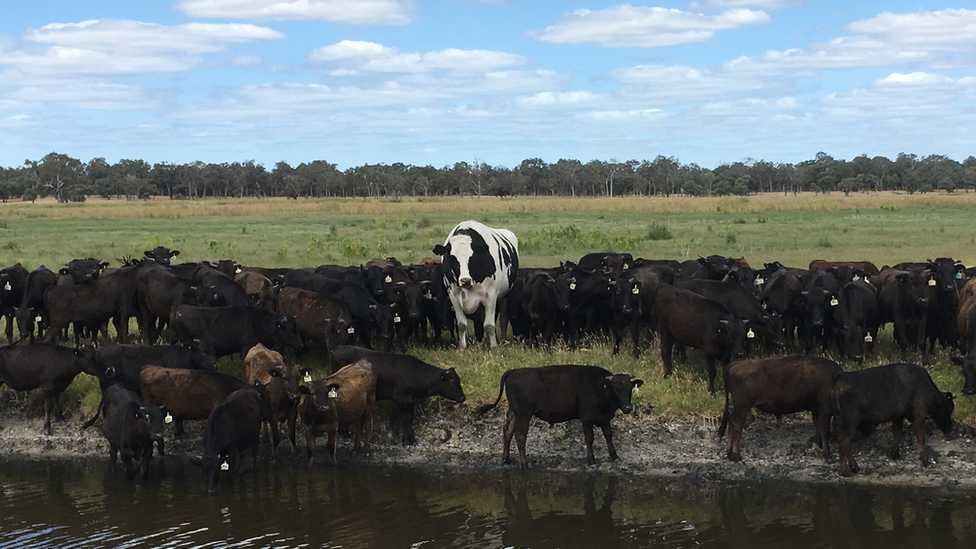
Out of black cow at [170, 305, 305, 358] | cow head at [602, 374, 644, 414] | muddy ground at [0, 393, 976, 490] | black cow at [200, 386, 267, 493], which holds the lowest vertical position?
muddy ground at [0, 393, 976, 490]

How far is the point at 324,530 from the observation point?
8.74m

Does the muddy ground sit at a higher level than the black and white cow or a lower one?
lower

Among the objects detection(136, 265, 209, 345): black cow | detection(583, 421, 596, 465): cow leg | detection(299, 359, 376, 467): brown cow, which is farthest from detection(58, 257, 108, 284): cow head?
detection(583, 421, 596, 465): cow leg

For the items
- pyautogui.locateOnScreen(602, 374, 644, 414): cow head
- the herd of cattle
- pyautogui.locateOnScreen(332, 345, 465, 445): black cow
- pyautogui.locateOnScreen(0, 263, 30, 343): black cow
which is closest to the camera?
the herd of cattle

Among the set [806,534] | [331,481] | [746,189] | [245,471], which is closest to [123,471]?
[245,471]

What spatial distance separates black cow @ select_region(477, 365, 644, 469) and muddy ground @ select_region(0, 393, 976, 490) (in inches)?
18.2

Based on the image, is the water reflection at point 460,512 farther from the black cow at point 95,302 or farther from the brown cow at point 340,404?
the black cow at point 95,302

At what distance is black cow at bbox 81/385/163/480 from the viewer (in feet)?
32.8

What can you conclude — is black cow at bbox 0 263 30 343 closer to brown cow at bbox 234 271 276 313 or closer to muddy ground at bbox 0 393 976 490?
brown cow at bbox 234 271 276 313

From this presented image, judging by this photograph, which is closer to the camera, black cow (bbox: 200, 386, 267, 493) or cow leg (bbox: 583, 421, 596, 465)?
black cow (bbox: 200, 386, 267, 493)

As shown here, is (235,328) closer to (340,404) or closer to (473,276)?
(340,404)

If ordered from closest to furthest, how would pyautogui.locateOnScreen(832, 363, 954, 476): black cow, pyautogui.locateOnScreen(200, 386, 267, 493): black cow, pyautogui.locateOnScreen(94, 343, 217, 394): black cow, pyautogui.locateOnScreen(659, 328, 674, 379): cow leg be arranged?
1. pyautogui.locateOnScreen(832, 363, 954, 476): black cow
2. pyautogui.locateOnScreen(200, 386, 267, 493): black cow
3. pyautogui.locateOnScreen(94, 343, 217, 394): black cow
4. pyautogui.locateOnScreen(659, 328, 674, 379): cow leg

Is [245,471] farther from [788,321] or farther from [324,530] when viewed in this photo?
[788,321]

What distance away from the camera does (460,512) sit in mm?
9180
